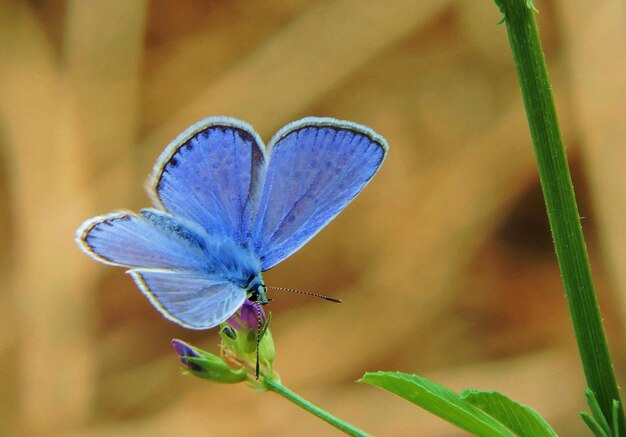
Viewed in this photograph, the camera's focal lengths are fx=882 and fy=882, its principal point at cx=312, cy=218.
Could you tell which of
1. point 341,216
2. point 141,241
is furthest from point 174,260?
point 341,216

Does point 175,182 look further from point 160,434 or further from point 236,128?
point 160,434

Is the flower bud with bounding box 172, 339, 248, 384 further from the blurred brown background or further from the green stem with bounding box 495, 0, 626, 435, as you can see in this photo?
the blurred brown background

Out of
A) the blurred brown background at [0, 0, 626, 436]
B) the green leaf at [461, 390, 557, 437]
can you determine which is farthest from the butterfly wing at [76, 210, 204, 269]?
the blurred brown background at [0, 0, 626, 436]

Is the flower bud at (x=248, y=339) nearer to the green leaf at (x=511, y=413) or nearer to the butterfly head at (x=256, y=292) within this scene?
the butterfly head at (x=256, y=292)

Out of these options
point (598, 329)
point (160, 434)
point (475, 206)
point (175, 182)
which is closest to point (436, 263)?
point (475, 206)

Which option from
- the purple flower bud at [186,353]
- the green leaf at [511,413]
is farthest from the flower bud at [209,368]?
the green leaf at [511,413]
